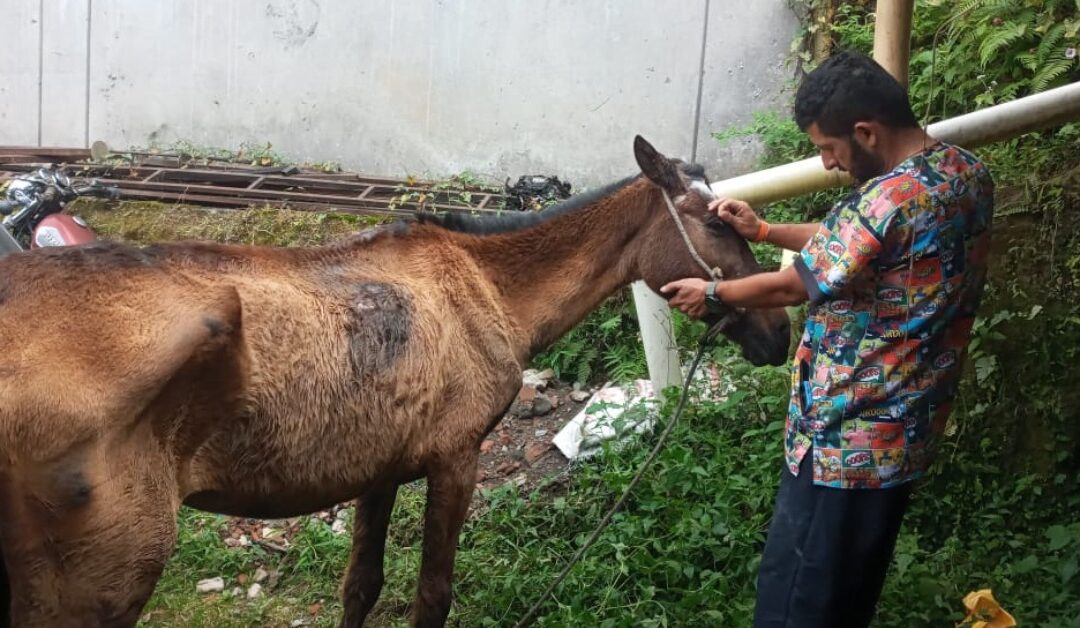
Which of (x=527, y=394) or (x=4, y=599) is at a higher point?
(x=4, y=599)

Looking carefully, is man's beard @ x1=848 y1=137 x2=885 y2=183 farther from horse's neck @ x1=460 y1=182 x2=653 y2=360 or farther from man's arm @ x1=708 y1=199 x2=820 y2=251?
horse's neck @ x1=460 y1=182 x2=653 y2=360

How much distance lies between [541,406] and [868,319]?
4118 millimetres

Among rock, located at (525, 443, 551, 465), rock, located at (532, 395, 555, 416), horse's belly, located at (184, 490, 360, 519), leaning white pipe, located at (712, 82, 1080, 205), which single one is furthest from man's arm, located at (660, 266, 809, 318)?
rock, located at (532, 395, 555, 416)

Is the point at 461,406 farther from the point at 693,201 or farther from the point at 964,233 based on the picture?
the point at 964,233

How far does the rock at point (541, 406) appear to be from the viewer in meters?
7.08

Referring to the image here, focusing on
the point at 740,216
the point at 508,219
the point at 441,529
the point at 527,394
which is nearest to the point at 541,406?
the point at 527,394

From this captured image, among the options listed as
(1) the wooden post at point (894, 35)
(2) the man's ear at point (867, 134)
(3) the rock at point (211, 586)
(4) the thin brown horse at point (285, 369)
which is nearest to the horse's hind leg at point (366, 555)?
(4) the thin brown horse at point (285, 369)

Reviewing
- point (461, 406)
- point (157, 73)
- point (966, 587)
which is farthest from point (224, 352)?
point (157, 73)

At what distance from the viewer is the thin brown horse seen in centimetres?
305

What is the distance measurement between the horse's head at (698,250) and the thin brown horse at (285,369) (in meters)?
0.01

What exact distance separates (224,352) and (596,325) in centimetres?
449

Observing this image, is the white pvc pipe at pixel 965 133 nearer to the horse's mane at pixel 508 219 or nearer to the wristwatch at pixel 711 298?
the horse's mane at pixel 508 219

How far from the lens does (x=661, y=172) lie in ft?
14.9

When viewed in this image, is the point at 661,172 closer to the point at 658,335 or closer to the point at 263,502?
the point at 658,335
